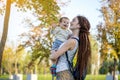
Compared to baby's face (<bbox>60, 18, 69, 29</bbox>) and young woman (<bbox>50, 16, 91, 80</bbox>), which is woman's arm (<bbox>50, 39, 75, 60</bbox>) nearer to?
young woman (<bbox>50, 16, 91, 80</bbox>)

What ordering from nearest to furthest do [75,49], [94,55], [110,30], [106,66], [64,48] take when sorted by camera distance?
[64,48]
[75,49]
[110,30]
[94,55]
[106,66]

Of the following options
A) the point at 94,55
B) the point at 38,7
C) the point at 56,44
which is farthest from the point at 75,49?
the point at 94,55

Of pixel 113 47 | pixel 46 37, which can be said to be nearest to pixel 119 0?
pixel 113 47

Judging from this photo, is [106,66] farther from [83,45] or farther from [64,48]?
[64,48]

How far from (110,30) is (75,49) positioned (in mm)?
22799

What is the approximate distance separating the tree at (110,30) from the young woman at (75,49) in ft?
71.8

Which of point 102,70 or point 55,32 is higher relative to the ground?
point 55,32

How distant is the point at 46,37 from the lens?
27062mm

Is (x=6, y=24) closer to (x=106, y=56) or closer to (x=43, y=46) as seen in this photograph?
(x=43, y=46)

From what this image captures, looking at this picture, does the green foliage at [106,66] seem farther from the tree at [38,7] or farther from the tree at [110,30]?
the tree at [38,7]

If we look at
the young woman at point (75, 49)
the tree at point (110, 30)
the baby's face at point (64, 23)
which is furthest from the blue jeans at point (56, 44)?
the tree at point (110, 30)

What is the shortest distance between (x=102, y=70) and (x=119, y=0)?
54.6 m

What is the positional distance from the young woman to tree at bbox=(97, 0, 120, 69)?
21.9 metres

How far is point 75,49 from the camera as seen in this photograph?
5000 mm
